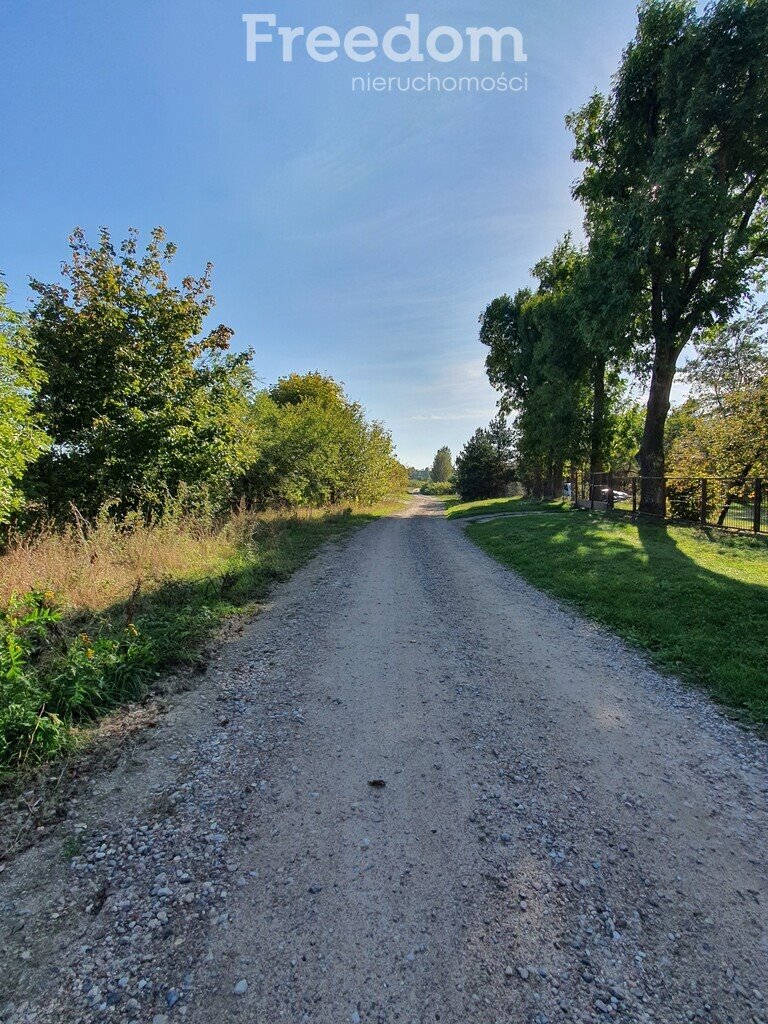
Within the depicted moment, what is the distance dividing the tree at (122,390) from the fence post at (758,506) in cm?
1361

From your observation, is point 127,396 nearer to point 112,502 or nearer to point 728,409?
point 112,502

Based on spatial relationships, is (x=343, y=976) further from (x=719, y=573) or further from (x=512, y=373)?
(x=512, y=373)

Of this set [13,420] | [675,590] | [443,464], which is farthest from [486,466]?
[443,464]

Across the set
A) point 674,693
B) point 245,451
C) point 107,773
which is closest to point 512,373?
point 245,451

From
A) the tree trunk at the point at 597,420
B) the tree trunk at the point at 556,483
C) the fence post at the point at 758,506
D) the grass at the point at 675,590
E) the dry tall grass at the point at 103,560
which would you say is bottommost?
the grass at the point at 675,590

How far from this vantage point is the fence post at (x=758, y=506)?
11094mm

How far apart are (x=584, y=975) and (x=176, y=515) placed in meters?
9.09

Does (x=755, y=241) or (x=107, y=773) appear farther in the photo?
(x=755, y=241)

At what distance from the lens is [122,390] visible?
27.5 ft

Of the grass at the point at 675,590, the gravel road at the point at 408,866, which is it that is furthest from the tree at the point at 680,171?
the gravel road at the point at 408,866

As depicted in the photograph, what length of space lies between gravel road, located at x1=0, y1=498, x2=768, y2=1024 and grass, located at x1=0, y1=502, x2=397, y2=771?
0.65 metres

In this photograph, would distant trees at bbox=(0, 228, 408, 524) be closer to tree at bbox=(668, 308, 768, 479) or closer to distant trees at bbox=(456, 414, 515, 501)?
tree at bbox=(668, 308, 768, 479)

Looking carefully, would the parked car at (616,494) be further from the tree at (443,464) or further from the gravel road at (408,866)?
the tree at (443,464)

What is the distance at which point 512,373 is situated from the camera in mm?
28141
